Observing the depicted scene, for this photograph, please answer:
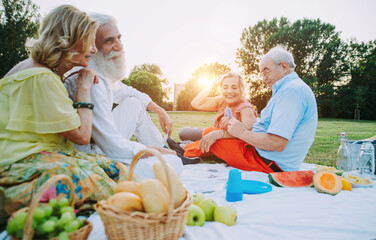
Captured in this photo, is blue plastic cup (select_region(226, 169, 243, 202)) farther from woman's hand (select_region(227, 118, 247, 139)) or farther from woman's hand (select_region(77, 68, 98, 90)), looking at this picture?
woman's hand (select_region(77, 68, 98, 90))

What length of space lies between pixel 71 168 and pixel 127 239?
2.30 feet

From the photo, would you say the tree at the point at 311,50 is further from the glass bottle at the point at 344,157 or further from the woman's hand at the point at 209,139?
the woman's hand at the point at 209,139

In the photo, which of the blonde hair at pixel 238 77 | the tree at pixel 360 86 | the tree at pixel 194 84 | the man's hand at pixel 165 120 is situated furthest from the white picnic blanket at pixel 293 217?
the tree at pixel 194 84

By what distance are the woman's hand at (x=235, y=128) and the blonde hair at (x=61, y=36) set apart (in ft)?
7.15

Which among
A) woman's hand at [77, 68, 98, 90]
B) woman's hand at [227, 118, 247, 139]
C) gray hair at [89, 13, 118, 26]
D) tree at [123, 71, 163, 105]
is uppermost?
tree at [123, 71, 163, 105]

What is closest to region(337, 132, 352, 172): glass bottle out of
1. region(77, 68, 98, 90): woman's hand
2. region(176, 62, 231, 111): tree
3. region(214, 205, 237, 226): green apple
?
region(214, 205, 237, 226): green apple

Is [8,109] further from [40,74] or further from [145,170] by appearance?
[145,170]

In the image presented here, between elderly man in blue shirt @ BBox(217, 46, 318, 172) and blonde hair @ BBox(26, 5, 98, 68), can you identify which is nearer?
blonde hair @ BBox(26, 5, 98, 68)

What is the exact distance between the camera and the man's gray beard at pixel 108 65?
3.12 meters

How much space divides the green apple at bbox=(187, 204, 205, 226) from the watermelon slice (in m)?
1.45

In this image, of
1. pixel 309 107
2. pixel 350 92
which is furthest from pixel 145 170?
pixel 350 92

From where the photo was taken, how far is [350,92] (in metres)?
34.0

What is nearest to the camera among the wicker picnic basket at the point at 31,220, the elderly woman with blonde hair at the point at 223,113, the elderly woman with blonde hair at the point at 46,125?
the wicker picnic basket at the point at 31,220

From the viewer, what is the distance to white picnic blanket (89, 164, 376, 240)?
180 centimetres
